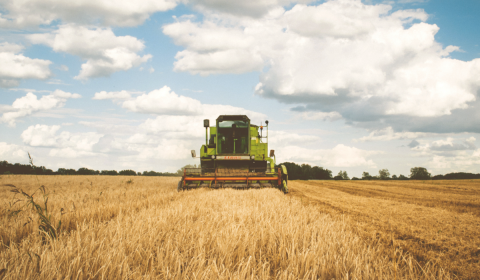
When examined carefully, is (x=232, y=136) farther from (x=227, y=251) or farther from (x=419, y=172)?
(x=419, y=172)

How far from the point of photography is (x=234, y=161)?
40.8ft

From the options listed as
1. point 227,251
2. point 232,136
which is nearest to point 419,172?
point 232,136

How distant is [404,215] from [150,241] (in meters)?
5.99

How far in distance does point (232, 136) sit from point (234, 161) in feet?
5.02

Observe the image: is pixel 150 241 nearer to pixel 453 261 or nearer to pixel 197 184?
pixel 453 261

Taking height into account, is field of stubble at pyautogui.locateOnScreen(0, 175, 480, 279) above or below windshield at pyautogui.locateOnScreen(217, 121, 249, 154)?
below

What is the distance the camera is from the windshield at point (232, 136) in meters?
13.2

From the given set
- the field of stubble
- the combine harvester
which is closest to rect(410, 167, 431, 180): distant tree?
the combine harvester

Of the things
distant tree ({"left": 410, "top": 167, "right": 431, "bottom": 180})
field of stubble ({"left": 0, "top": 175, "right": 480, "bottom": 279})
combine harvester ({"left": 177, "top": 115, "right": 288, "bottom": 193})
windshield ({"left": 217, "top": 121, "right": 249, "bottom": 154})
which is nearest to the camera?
field of stubble ({"left": 0, "top": 175, "right": 480, "bottom": 279})

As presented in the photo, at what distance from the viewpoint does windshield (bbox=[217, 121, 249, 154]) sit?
1324 centimetres

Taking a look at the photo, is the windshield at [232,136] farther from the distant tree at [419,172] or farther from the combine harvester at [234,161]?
the distant tree at [419,172]

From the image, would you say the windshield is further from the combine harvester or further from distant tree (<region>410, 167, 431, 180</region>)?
distant tree (<region>410, 167, 431, 180</region>)

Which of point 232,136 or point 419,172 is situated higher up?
point 232,136

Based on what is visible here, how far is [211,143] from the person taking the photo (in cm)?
1288
